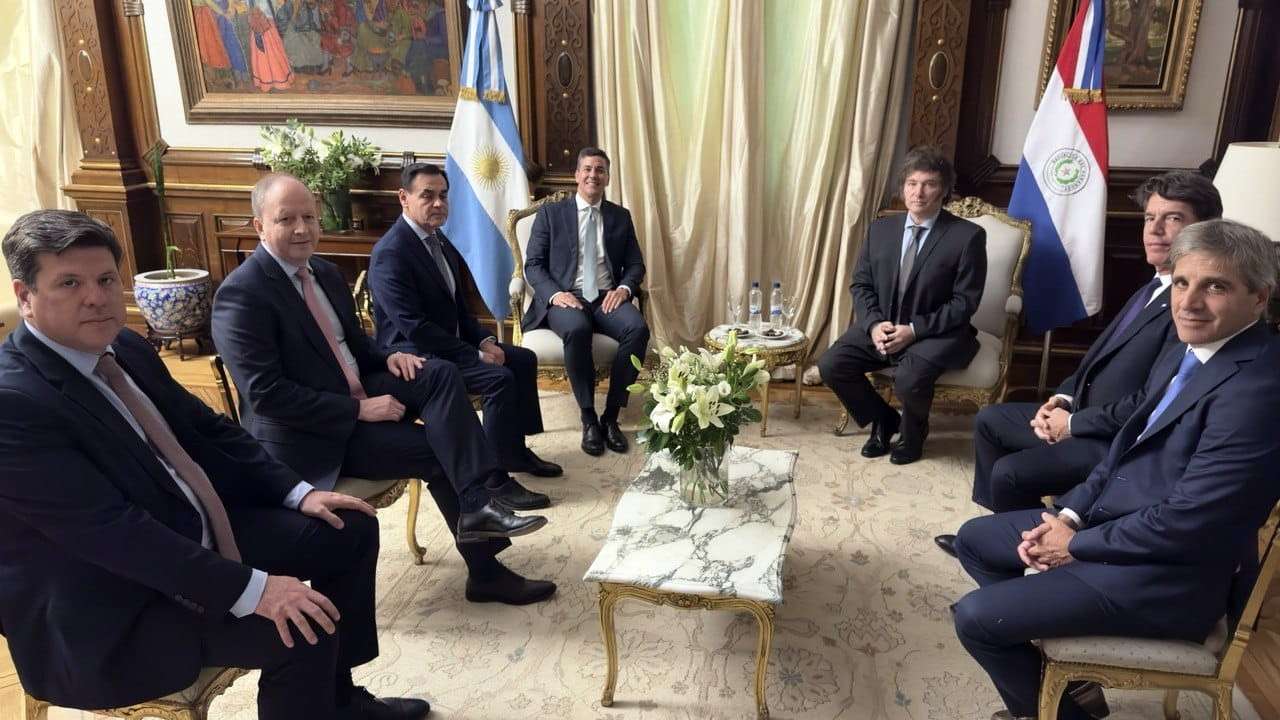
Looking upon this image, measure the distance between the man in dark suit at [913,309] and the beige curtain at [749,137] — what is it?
76 centimetres

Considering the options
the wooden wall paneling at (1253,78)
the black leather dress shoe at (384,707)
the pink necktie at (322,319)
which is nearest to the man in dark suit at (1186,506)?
the black leather dress shoe at (384,707)

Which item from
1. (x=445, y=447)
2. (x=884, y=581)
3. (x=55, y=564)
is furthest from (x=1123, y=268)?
(x=55, y=564)

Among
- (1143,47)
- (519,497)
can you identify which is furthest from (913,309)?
(519,497)

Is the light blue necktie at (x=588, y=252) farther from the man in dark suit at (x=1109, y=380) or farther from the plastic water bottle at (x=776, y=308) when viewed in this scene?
the man in dark suit at (x=1109, y=380)

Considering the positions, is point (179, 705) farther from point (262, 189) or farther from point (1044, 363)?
point (1044, 363)

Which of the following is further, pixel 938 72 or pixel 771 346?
pixel 938 72

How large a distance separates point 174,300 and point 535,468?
10.4 ft

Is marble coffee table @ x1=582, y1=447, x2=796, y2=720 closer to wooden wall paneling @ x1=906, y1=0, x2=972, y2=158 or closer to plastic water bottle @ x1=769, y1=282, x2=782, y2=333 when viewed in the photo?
plastic water bottle @ x1=769, y1=282, x2=782, y2=333

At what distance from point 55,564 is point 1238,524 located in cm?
260

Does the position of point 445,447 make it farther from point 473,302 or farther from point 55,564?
point 473,302

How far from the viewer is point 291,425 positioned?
2750mm

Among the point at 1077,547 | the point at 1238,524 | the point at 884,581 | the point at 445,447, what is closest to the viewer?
the point at 1238,524

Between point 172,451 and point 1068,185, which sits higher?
point 1068,185

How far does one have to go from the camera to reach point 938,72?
184 inches
